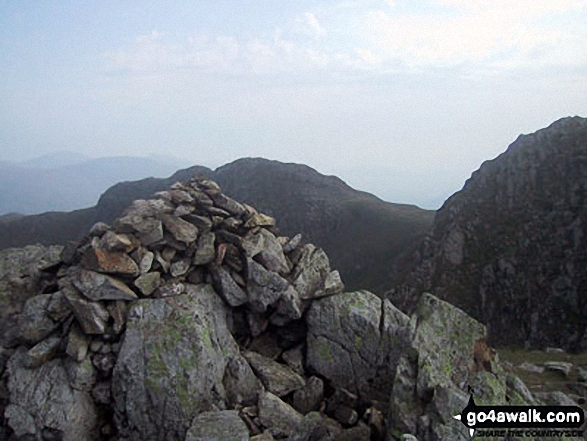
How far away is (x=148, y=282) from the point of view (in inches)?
895

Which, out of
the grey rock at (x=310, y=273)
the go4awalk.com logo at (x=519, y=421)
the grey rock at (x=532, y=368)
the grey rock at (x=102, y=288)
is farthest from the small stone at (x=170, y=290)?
the grey rock at (x=532, y=368)

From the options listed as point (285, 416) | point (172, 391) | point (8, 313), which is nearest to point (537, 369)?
point (285, 416)

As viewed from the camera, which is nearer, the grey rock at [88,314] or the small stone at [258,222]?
the grey rock at [88,314]

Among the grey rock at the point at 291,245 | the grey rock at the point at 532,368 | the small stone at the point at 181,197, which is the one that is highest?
the small stone at the point at 181,197

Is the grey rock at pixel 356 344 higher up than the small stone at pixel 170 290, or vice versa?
the small stone at pixel 170 290

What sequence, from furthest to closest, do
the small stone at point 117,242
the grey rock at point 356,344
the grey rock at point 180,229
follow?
the grey rock at point 180,229, the grey rock at point 356,344, the small stone at point 117,242

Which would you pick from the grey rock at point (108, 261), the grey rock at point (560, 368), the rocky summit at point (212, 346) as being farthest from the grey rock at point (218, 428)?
the grey rock at point (560, 368)

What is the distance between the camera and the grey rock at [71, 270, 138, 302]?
21.7 m

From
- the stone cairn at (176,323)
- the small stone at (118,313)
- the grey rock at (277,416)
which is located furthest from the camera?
the small stone at (118,313)

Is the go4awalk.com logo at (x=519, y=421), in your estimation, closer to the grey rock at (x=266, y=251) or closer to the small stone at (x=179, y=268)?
the grey rock at (x=266, y=251)

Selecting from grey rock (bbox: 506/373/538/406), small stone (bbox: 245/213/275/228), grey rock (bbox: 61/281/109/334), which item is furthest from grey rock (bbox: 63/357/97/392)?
grey rock (bbox: 506/373/538/406)

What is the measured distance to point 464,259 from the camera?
8581cm

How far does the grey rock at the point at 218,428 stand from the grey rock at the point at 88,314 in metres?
6.27

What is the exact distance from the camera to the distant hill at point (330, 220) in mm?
124062
